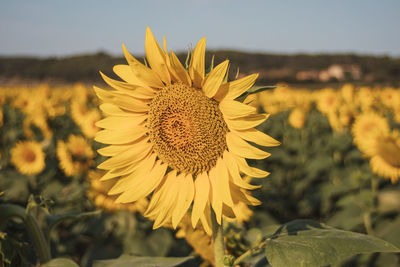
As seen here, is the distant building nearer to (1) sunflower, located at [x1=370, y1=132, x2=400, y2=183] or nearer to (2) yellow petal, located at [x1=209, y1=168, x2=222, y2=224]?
(1) sunflower, located at [x1=370, y1=132, x2=400, y2=183]

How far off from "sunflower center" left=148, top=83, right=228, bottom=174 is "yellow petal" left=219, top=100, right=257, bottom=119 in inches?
2.7

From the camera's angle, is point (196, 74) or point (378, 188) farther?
point (378, 188)

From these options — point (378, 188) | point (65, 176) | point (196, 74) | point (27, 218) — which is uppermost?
point (196, 74)

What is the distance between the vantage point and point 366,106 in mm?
6734

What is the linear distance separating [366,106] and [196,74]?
661 centimetres

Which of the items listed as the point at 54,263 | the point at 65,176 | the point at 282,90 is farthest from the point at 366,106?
the point at 54,263

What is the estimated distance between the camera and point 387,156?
3723 millimetres

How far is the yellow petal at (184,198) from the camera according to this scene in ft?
4.06

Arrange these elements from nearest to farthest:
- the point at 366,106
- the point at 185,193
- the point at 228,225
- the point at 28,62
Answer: the point at 185,193, the point at 228,225, the point at 366,106, the point at 28,62

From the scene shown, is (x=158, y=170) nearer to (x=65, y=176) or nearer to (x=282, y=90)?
(x=65, y=176)

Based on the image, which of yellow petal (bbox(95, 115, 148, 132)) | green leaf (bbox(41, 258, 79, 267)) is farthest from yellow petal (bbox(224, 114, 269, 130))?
green leaf (bbox(41, 258, 79, 267))

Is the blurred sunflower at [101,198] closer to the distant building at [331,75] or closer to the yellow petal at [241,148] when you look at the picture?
the yellow petal at [241,148]

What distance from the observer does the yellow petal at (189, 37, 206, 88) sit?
3.56 feet

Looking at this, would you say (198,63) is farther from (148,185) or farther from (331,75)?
(331,75)
